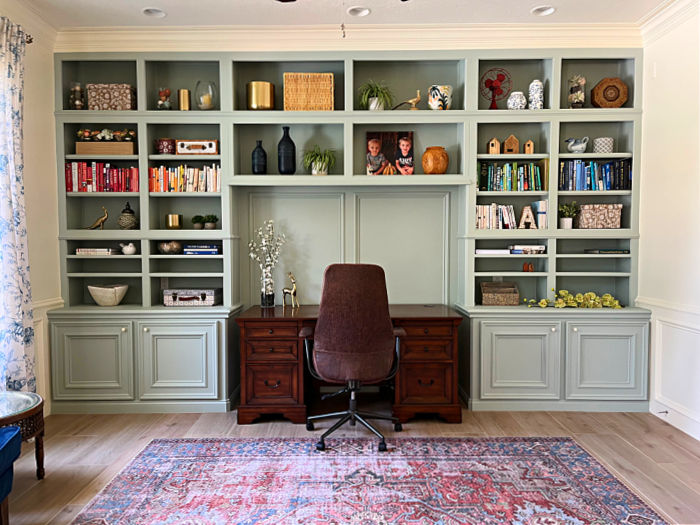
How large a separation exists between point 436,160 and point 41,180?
3124 millimetres

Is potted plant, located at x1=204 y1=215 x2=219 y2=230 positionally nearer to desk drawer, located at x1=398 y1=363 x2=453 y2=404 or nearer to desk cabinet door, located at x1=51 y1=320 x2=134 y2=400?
desk cabinet door, located at x1=51 y1=320 x2=134 y2=400

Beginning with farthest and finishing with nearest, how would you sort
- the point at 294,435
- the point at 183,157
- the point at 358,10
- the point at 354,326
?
the point at 183,157, the point at 358,10, the point at 294,435, the point at 354,326

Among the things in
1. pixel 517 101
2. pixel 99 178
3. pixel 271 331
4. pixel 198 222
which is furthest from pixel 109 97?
pixel 517 101

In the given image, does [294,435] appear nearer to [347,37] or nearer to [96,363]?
[96,363]

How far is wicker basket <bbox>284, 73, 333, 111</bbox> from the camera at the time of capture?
156 inches

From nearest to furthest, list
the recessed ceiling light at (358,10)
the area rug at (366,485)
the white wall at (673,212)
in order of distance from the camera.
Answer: the area rug at (366,485)
the white wall at (673,212)
the recessed ceiling light at (358,10)

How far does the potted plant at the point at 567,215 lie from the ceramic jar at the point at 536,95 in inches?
33.4

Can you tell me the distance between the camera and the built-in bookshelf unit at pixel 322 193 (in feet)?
12.8

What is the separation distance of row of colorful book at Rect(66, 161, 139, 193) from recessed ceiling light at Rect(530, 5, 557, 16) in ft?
10.9

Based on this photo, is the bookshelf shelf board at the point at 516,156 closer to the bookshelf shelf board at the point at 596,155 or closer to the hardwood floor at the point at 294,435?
the bookshelf shelf board at the point at 596,155

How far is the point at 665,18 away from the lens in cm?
362

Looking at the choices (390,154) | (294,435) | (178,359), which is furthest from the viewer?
(390,154)

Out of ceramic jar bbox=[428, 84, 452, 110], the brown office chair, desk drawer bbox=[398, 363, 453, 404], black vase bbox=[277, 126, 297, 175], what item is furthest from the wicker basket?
desk drawer bbox=[398, 363, 453, 404]

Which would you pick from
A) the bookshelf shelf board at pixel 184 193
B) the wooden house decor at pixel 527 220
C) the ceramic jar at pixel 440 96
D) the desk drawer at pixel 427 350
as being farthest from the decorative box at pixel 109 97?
the wooden house decor at pixel 527 220
